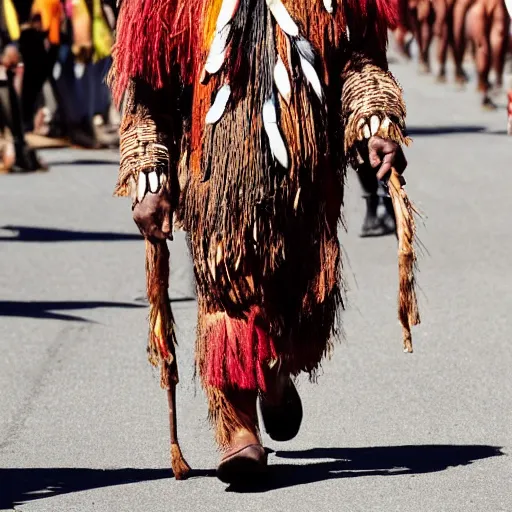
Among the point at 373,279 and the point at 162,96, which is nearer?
the point at 162,96

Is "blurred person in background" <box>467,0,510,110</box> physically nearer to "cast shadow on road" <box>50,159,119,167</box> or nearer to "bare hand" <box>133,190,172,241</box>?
"cast shadow on road" <box>50,159,119,167</box>

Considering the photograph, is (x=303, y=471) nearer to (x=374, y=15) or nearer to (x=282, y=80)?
(x=282, y=80)

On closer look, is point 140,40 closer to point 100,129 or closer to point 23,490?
point 23,490

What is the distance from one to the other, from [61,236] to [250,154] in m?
→ 6.01

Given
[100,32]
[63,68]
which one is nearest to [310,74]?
[100,32]

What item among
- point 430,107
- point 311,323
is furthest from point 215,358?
point 430,107

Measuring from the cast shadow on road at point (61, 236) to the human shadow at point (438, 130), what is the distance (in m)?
5.93

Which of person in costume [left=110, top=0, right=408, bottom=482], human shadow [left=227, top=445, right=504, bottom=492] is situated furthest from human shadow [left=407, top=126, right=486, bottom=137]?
person in costume [left=110, top=0, right=408, bottom=482]

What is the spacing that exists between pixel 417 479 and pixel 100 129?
1133 centimetres

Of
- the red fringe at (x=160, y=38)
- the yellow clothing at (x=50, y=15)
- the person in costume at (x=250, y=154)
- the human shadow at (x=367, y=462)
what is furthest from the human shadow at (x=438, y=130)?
the red fringe at (x=160, y=38)

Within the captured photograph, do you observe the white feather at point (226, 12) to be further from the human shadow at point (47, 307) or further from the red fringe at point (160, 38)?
the human shadow at point (47, 307)

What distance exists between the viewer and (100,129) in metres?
16.0

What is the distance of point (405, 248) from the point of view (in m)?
4.74

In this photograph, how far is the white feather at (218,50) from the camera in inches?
185
